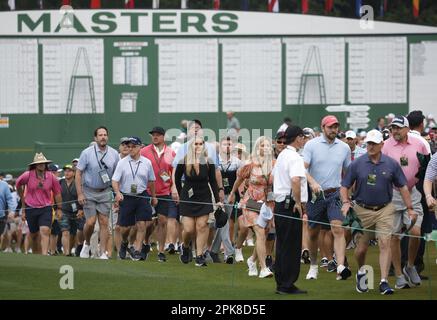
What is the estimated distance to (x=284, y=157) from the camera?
15.1m

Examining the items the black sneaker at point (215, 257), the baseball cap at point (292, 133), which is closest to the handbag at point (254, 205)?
the black sneaker at point (215, 257)

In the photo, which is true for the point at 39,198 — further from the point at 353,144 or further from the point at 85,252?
the point at 353,144

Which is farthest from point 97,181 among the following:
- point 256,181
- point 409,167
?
point 409,167

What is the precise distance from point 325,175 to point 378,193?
83.6 inches

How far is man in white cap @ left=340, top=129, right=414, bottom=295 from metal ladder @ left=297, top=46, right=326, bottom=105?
53.1ft

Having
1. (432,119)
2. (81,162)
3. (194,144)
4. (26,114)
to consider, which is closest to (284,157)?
(194,144)

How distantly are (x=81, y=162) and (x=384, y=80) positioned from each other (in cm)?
1292

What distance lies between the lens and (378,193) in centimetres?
1520

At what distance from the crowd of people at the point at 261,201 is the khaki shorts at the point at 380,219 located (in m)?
0.01

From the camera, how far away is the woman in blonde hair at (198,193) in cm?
1889

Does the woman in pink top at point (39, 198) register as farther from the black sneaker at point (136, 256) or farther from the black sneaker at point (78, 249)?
the black sneaker at point (136, 256)

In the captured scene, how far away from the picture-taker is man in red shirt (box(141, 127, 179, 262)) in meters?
21.1

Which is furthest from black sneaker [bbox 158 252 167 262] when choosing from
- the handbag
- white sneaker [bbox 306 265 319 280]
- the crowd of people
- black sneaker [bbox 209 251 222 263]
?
white sneaker [bbox 306 265 319 280]

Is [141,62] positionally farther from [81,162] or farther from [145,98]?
[81,162]
